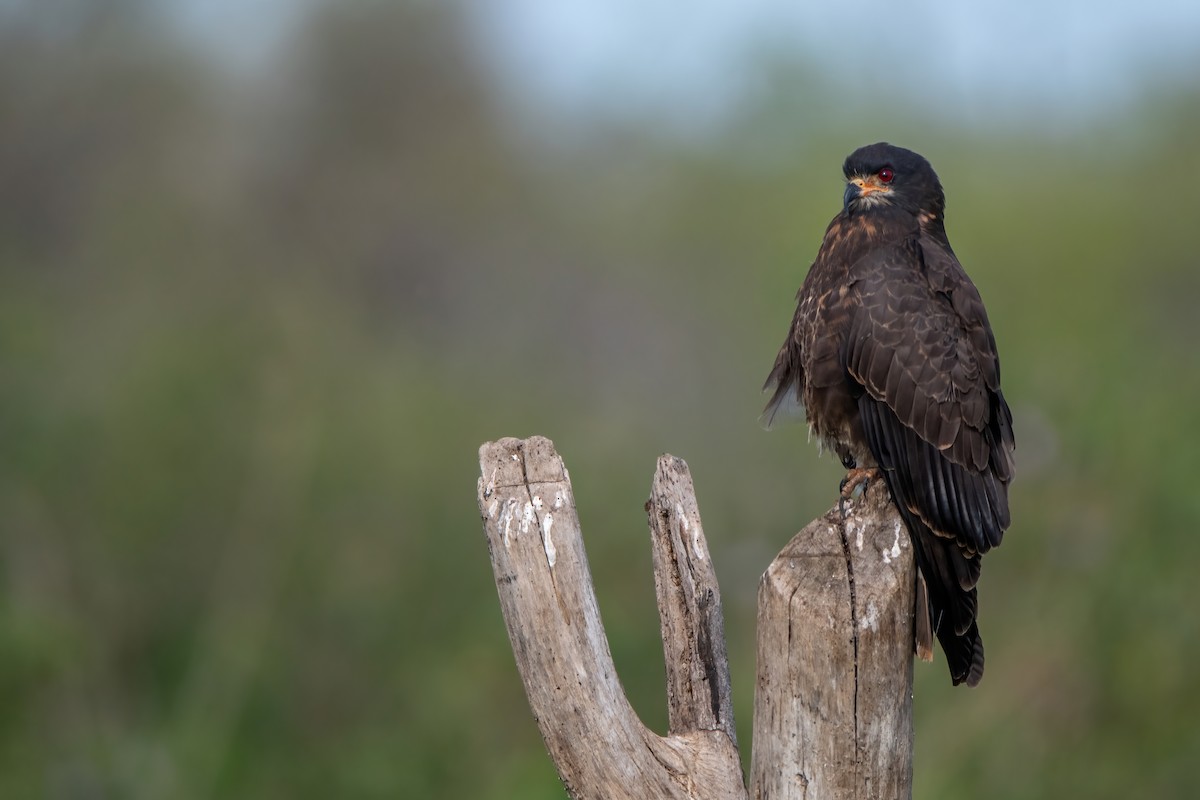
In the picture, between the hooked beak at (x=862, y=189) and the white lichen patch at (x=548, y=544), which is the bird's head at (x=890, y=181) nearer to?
the hooked beak at (x=862, y=189)

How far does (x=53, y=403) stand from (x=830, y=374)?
5.82 meters

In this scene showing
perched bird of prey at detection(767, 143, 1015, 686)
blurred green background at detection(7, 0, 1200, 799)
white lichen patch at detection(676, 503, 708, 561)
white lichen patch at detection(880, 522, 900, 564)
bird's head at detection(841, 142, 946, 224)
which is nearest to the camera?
white lichen patch at detection(880, 522, 900, 564)

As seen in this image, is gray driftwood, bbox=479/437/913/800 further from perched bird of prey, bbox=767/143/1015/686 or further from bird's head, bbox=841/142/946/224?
bird's head, bbox=841/142/946/224

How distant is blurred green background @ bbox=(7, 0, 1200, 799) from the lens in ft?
21.9

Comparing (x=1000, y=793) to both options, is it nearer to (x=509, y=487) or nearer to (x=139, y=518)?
(x=509, y=487)

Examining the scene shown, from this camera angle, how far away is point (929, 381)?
3.72 metres

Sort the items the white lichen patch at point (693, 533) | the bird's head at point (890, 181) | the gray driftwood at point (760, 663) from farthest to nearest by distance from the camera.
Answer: the bird's head at point (890, 181) → the white lichen patch at point (693, 533) → the gray driftwood at point (760, 663)

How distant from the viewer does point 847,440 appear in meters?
3.99

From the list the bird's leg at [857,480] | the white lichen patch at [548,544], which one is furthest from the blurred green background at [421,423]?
the white lichen patch at [548,544]

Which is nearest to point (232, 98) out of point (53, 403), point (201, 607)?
point (53, 403)

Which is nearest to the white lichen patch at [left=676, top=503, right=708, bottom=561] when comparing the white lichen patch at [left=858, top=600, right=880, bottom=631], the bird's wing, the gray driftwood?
the gray driftwood

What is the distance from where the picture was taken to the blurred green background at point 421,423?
668cm

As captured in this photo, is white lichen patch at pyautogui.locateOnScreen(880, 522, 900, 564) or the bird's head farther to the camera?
the bird's head

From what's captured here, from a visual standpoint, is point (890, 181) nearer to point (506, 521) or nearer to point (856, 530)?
point (856, 530)
